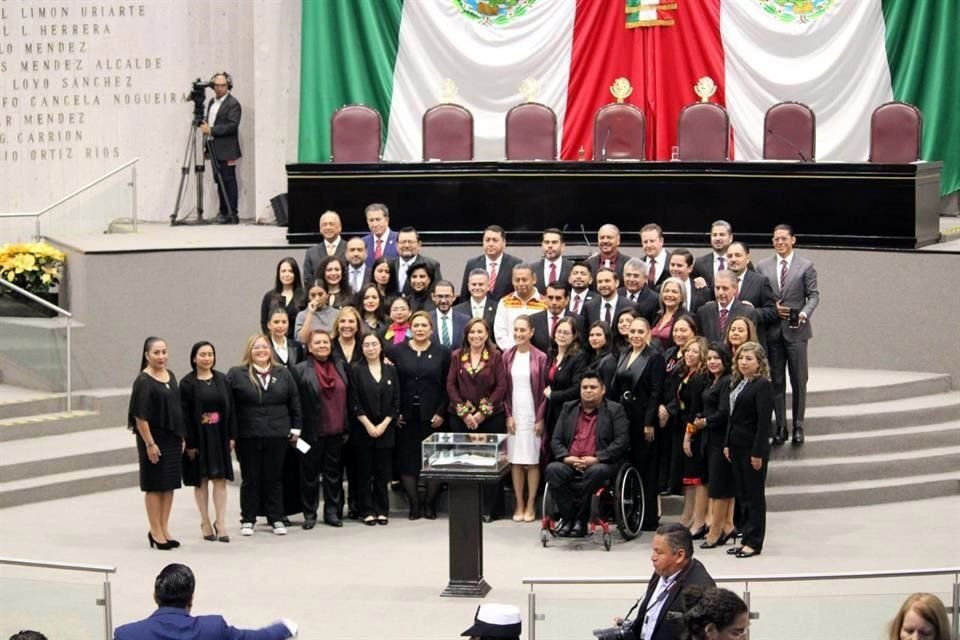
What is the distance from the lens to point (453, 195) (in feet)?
53.3

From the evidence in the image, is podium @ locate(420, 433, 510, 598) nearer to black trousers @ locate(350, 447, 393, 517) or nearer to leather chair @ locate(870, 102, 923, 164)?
black trousers @ locate(350, 447, 393, 517)

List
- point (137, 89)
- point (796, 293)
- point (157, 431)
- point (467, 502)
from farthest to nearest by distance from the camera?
point (137, 89) → point (796, 293) → point (157, 431) → point (467, 502)

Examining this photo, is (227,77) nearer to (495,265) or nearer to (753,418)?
(495,265)

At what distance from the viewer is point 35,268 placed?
1636 centimetres

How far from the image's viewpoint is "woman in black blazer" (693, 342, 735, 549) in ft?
38.4

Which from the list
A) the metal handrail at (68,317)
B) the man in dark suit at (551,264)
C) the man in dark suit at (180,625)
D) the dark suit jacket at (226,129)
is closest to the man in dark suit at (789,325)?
the man in dark suit at (551,264)

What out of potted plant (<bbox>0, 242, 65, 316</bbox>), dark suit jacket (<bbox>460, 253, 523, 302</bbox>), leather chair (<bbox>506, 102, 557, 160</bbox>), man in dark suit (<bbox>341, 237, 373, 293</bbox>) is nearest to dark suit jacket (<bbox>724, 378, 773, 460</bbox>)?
dark suit jacket (<bbox>460, 253, 523, 302</bbox>)

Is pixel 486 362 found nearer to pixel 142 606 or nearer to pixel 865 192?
pixel 142 606

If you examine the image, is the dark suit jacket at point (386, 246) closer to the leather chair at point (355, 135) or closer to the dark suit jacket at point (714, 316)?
the leather chair at point (355, 135)

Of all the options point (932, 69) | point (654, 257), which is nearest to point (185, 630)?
point (654, 257)

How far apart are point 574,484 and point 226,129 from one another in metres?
8.45

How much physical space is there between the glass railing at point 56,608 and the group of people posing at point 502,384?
3216mm

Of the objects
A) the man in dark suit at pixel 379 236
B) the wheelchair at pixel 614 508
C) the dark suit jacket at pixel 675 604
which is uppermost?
the man in dark suit at pixel 379 236

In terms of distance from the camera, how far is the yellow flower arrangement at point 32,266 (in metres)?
16.3
